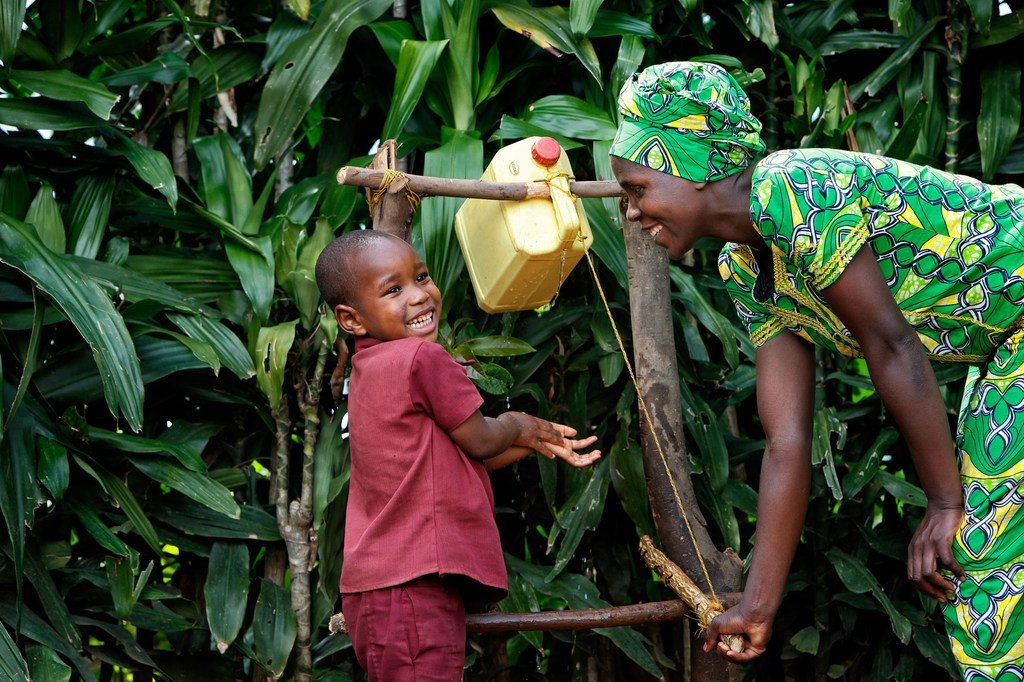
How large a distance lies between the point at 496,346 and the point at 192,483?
70cm

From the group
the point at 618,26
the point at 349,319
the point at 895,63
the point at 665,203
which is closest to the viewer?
the point at 665,203

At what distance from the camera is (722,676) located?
198cm

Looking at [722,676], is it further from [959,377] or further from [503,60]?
[503,60]

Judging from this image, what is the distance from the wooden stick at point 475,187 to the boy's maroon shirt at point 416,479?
0.32m

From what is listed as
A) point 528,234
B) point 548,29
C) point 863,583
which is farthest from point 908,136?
point 528,234

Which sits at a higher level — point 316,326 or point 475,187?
point 475,187

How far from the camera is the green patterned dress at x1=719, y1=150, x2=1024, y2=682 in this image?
1.43m

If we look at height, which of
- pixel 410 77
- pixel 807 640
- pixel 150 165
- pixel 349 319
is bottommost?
pixel 807 640

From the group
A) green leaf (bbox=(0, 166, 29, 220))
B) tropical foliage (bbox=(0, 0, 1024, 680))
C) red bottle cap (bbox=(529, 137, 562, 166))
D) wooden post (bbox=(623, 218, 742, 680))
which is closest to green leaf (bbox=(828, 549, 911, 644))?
tropical foliage (bbox=(0, 0, 1024, 680))

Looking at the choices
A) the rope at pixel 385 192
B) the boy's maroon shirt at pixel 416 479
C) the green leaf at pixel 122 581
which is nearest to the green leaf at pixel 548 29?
the rope at pixel 385 192

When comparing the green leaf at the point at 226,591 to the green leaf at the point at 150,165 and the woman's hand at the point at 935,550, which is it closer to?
the green leaf at the point at 150,165

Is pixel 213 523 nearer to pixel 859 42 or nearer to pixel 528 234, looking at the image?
pixel 528 234

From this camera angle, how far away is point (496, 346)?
2361 millimetres

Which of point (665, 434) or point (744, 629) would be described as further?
point (665, 434)
